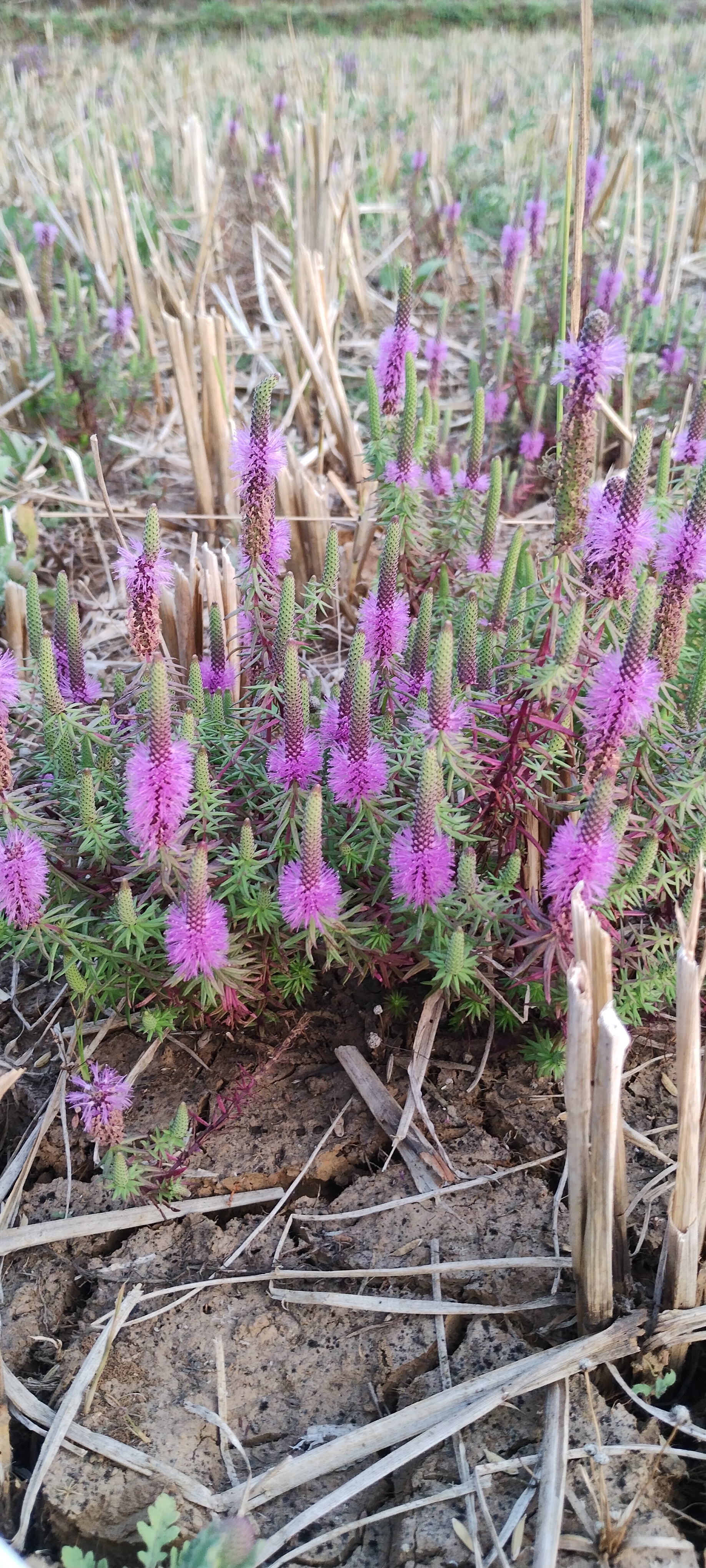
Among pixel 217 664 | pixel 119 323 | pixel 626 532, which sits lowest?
pixel 217 664

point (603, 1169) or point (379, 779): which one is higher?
point (379, 779)

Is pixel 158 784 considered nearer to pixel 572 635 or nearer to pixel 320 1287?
pixel 572 635

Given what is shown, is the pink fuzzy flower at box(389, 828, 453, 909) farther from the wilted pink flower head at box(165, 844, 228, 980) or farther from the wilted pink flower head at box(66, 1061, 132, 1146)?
the wilted pink flower head at box(66, 1061, 132, 1146)

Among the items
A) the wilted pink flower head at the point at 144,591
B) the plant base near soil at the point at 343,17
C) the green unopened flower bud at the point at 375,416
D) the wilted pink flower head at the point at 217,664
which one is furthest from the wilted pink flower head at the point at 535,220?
the plant base near soil at the point at 343,17

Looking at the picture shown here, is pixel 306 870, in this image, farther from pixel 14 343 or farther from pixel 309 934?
pixel 14 343

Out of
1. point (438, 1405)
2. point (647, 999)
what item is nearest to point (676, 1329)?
point (438, 1405)

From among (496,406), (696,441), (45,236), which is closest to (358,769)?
(696,441)

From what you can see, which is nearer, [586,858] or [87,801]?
[586,858]

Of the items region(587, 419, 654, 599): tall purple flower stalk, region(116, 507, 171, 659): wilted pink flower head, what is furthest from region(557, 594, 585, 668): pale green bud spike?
region(116, 507, 171, 659): wilted pink flower head
